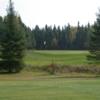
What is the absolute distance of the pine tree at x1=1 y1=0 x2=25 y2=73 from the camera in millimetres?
50094

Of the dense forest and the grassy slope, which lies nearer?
the grassy slope

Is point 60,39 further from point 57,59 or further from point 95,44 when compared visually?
point 95,44

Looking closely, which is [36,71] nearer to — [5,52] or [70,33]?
[5,52]

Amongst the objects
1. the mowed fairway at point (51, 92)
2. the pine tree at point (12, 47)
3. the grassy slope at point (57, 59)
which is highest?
the pine tree at point (12, 47)

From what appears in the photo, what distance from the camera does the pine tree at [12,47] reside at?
164 feet

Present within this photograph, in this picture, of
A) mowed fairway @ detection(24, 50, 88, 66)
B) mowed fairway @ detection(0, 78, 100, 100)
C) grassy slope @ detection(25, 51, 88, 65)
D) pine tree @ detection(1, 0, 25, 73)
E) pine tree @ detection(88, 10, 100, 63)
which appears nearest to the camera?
mowed fairway @ detection(0, 78, 100, 100)

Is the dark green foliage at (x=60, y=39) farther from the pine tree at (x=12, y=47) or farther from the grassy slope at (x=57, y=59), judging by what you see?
the pine tree at (x=12, y=47)

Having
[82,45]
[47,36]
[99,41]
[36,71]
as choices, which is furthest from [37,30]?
[36,71]

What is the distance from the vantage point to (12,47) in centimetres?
5050

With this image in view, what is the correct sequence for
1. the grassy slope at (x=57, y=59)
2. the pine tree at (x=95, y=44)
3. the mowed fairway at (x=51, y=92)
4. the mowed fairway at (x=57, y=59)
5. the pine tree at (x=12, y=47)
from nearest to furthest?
the mowed fairway at (x=51, y=92) < the pine tree at (x=12, y=47) < the pine tree at (x=95, y=44) < the mowed fairway at (x=57, y=59) < the grassy slope at (x=57, y=59)

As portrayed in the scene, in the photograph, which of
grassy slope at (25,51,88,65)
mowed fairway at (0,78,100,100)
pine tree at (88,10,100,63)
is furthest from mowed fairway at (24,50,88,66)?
mowed fairway at (0,78,100,100)

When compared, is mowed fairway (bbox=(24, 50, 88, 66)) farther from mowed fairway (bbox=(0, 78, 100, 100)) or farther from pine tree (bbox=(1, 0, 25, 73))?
mowed fairway (bbox=(0, 78, 100, 100))

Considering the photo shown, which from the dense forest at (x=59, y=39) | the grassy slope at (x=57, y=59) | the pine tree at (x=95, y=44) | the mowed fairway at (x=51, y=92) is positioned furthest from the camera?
the dense forest at (x=59, y=39)

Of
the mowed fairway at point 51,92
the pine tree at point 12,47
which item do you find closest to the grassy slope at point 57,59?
the pine tree at point 12,47
